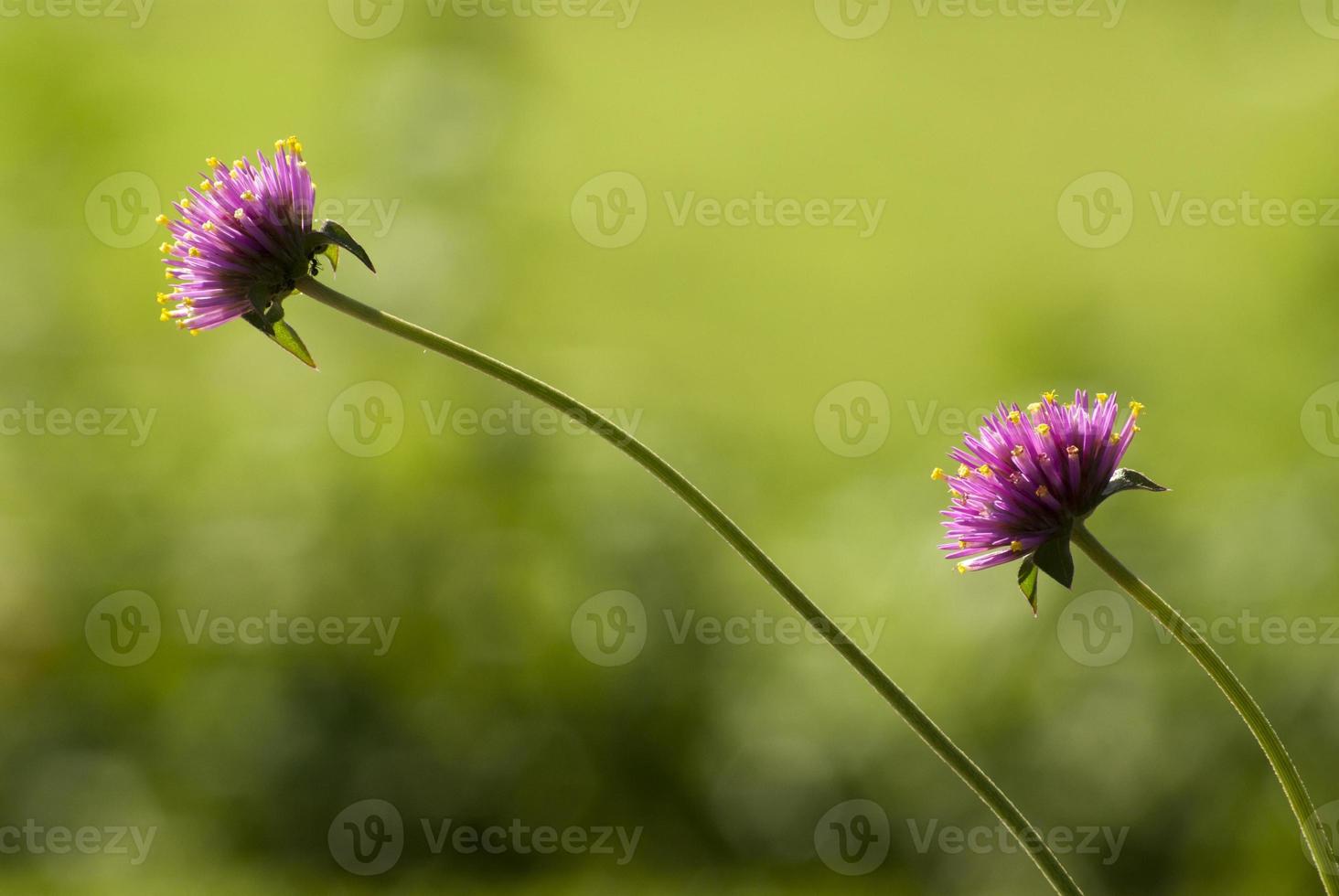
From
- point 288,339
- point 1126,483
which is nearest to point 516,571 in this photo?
point 288,339

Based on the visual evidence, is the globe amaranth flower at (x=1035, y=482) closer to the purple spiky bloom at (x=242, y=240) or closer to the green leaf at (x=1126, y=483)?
the green leaf at (x=1126, y=483)

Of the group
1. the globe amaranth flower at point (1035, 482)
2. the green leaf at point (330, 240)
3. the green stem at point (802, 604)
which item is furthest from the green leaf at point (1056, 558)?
the green leaf at point (330, 240)

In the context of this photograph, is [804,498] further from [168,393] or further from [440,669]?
[168,393]

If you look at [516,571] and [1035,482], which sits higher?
[1035,482]

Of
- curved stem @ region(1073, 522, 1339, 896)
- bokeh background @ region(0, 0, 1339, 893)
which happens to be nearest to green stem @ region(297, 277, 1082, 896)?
curved stem @ region(1073, 522, 1339, 896)

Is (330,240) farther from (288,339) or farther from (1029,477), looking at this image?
(1029,477)

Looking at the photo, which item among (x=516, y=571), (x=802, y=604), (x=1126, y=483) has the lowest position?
(x=516, y=571)
